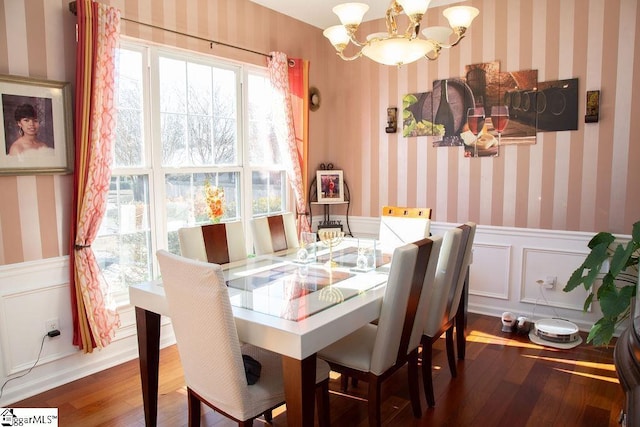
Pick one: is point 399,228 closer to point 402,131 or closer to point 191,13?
point 402,131

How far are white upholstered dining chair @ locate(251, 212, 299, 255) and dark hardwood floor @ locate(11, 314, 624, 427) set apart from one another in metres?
0.98

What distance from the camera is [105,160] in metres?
3.00

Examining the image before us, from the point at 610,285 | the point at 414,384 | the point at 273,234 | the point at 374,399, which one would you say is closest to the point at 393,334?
the point at 374,399

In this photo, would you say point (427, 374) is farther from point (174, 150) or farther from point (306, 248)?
point (174, 150)

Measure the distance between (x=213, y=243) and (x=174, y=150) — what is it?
1103 millimetres

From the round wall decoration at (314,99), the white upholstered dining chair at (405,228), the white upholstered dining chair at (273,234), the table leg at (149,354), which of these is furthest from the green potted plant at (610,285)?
the round wall decoration at (314,99)

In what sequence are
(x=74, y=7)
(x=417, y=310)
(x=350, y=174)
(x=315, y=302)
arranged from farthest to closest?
(x=350, y=174)
(x=74, y=7)
(x=417, y=310)
(x=315, y=302)

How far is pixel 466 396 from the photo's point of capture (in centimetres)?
276

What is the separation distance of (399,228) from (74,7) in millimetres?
2663

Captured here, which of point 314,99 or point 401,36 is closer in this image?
point 401,36

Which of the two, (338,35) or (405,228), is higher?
(338,35)

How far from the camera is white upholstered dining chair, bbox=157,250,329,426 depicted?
5.66 feet

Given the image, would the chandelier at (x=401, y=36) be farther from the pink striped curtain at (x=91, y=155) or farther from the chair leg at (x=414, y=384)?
the chair leg at (x=414, y=384)

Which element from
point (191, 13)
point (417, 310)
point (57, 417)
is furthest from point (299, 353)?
point (191, 13)
